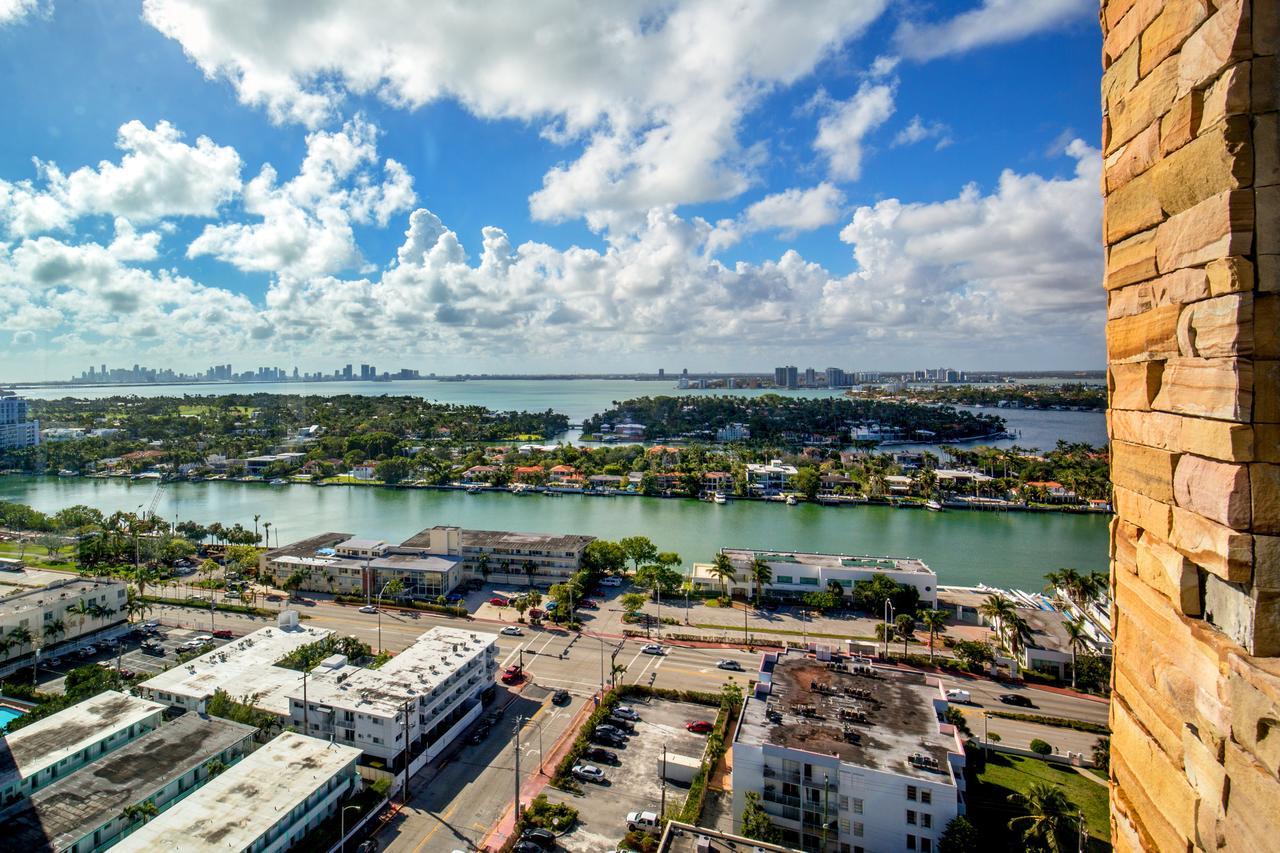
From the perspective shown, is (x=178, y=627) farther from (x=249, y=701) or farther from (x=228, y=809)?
(x=228, y=809)

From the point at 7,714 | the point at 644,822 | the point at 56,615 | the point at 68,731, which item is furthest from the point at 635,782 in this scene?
the point at 56,615

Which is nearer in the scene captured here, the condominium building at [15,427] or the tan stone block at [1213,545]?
the tan stone block at [1213,545]

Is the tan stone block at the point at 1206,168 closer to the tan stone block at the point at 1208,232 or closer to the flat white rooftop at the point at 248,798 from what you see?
the tan stone block at the point at 1208,232

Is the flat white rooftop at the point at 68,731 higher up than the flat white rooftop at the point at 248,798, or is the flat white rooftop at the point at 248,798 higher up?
the flat white rooftop at the point at 68,731

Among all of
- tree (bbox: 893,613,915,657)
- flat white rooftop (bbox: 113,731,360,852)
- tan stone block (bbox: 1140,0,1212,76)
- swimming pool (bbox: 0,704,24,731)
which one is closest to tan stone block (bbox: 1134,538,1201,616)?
tan stone block (bbox: 1140,0,1212,76)

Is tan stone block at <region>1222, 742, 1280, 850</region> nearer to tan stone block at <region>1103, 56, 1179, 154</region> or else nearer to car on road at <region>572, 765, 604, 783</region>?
tan stone block at <region>1103, 56, 1179, 154</region>

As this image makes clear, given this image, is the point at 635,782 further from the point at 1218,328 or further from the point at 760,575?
the point at 1218,328

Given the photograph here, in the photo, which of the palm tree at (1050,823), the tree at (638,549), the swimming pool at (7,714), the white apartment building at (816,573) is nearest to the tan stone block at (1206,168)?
the palm tree at (1050,823)
